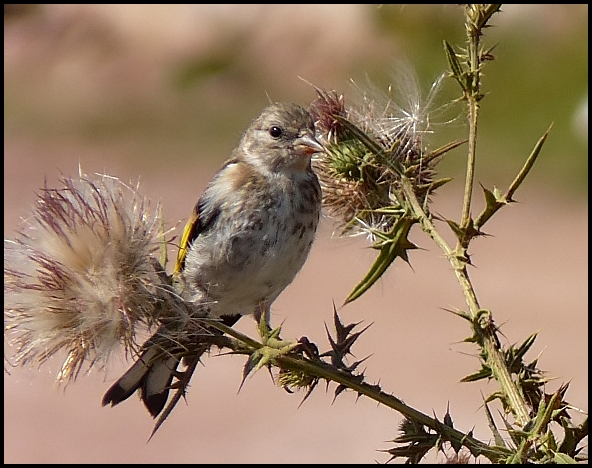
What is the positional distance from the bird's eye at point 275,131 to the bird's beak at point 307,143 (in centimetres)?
14

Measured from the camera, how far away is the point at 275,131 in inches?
149

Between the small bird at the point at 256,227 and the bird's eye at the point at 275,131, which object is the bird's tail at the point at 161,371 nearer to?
the small bird at the point at 256,227

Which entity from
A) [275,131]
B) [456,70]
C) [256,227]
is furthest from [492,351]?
[275,131]

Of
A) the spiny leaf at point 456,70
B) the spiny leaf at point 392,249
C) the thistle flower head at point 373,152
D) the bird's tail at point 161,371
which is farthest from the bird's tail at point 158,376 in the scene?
the spiny leaf at point 456,70

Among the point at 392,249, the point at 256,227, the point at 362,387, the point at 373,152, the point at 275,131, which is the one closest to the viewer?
the point at 362,387

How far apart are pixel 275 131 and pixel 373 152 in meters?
1.29

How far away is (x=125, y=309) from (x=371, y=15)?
16549 mm

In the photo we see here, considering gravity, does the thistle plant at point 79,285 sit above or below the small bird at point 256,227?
below

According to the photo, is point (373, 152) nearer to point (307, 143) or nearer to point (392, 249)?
point (392, 249)

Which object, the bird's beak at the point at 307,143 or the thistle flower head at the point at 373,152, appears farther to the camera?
the bird's beak at the point at 307,143

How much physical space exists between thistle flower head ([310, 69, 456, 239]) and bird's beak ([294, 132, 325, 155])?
0.50 m

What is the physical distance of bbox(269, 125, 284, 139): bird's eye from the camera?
3758mm

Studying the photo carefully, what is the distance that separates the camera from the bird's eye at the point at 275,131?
12.3ft

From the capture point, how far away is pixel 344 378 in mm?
2119
